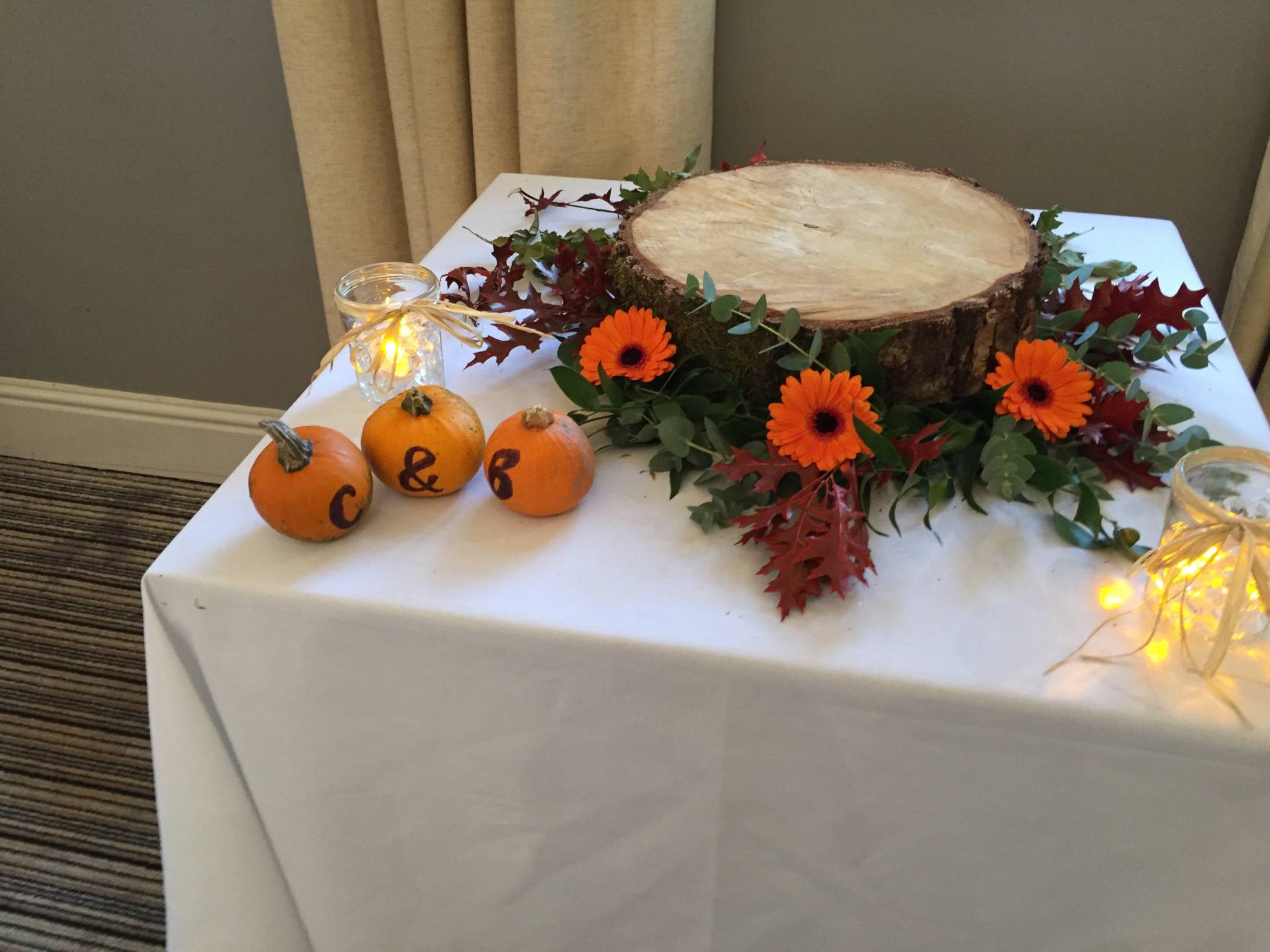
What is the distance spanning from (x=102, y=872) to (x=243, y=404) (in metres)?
0.92

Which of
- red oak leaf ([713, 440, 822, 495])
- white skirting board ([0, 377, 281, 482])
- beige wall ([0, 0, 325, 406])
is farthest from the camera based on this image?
white skirting board ([0, 377, 281, 482])

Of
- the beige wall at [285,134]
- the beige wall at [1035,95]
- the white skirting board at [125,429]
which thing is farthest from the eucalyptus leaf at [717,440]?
the white skirting board at [125,429]

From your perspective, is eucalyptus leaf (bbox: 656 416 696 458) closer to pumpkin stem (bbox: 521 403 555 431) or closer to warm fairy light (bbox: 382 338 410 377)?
pumpkin stem (bbox: 521 403 555 431)

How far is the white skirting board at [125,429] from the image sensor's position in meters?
1.88

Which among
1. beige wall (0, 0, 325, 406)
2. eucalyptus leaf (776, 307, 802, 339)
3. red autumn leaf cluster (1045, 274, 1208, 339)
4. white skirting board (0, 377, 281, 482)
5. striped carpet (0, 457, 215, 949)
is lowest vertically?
striped carpet (0, 457, 215, 949)

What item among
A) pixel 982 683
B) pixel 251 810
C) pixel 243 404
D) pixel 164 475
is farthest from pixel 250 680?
pixel 164 475

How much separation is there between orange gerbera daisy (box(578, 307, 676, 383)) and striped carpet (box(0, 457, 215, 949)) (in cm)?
96

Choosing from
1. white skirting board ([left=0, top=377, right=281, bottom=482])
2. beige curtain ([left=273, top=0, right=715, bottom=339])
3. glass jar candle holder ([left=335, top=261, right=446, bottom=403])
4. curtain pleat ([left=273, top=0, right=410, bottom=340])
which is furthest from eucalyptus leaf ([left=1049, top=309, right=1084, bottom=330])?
white skirting board ([left=0, top=377, right=281, bottom=482])

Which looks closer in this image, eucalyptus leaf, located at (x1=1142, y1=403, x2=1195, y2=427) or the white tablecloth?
the white tablecloth

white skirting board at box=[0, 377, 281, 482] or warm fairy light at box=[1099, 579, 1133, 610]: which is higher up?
warm fairy light at box=[1099, 579, 1133, 610]

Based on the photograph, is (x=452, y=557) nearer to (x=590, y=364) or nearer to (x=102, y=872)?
(x=590, y=364)

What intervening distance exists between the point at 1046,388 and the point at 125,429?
183 centimetres

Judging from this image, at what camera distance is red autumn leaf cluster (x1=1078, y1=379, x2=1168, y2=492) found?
663mm

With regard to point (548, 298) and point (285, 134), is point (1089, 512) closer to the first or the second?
point (548, 298)
